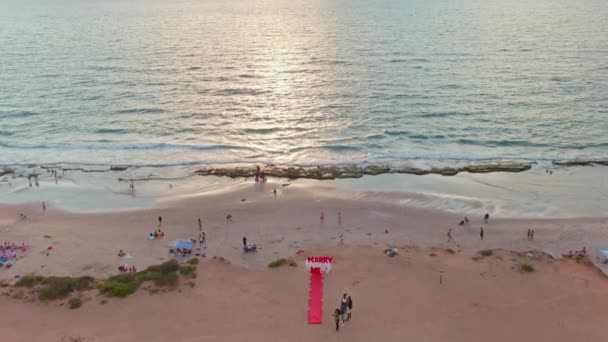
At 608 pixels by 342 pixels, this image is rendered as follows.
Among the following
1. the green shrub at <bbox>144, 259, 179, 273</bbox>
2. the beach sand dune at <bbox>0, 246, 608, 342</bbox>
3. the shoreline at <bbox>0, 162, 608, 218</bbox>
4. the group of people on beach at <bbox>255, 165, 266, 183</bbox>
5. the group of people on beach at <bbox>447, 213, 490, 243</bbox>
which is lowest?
the beach sand dune at <bbox>0, 246, 608, 342</bbox>

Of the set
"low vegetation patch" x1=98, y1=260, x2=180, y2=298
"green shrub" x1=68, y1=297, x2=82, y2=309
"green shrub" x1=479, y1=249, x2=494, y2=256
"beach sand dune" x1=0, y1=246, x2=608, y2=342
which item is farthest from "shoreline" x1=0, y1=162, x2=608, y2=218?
"green shrub" x1=68, y1=297, x2=82, y2=309

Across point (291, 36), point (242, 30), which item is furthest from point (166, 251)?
point (242, 30)

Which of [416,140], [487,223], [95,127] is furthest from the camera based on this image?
[95,127]

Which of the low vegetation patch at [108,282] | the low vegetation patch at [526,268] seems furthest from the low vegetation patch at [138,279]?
the low vegetation patch at [526,268]

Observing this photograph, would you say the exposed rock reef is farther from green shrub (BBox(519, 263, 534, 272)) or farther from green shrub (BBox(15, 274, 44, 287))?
green shrub (BBox(15, 274, 44, 287))

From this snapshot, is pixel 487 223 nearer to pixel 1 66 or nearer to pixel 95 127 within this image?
pixel 95 127

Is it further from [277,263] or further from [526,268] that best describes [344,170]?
[526,268]
